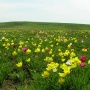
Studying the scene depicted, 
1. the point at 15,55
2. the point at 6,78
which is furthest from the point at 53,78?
the point at 15,55

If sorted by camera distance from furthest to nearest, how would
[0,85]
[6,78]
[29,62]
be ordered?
[29,62], [6,78], [0,85]

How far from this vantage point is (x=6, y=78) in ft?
22.4

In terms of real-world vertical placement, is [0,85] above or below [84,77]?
below

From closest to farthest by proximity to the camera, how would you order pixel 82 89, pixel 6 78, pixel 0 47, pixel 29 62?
1. pixel 82 89
2. pixel 6 78
3. pixel 29 62
4. pixel 0 47

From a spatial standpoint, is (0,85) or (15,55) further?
(15,55)

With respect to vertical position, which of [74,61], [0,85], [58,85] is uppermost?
[74,61]

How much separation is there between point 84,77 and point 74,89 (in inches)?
13.2

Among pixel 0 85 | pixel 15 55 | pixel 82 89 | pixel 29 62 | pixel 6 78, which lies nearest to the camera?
pixel 82 89

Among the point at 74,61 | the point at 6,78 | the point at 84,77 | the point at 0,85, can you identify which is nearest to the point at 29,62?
the point at 6,78

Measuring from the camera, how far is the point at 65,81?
4.89m

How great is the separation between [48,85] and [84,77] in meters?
0.72

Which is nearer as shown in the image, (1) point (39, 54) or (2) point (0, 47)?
(1) point (39, 54)

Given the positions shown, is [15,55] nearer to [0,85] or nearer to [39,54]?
[39,54]

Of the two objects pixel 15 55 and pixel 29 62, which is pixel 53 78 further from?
pixel 15 55
